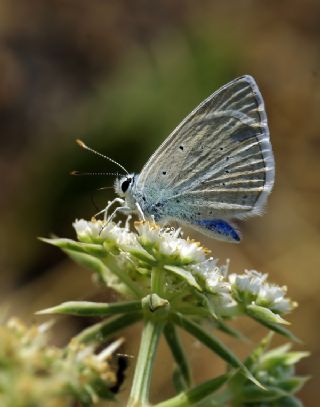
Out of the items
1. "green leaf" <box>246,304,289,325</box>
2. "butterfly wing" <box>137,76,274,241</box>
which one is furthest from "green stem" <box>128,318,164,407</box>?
"butterfly wing" <box>137,76,274,241</box>

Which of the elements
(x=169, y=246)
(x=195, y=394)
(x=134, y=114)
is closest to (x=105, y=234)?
(x=169, y=246)

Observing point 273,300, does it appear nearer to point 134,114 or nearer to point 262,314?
point 262,314

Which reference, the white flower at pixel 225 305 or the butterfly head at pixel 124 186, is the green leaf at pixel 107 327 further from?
the butterfly head at pixel 124 186

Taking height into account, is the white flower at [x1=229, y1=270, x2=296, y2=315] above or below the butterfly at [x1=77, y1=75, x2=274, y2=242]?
below

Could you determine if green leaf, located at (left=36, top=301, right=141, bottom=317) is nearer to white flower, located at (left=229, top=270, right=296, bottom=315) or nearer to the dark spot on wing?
white flower, located at (left=229, top=270, right=296, bottom=315)

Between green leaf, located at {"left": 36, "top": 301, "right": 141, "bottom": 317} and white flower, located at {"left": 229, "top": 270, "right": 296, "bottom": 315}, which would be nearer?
green leaf, located at {"left": 36, "top": 301, "right": 141, "bottom": 317}
